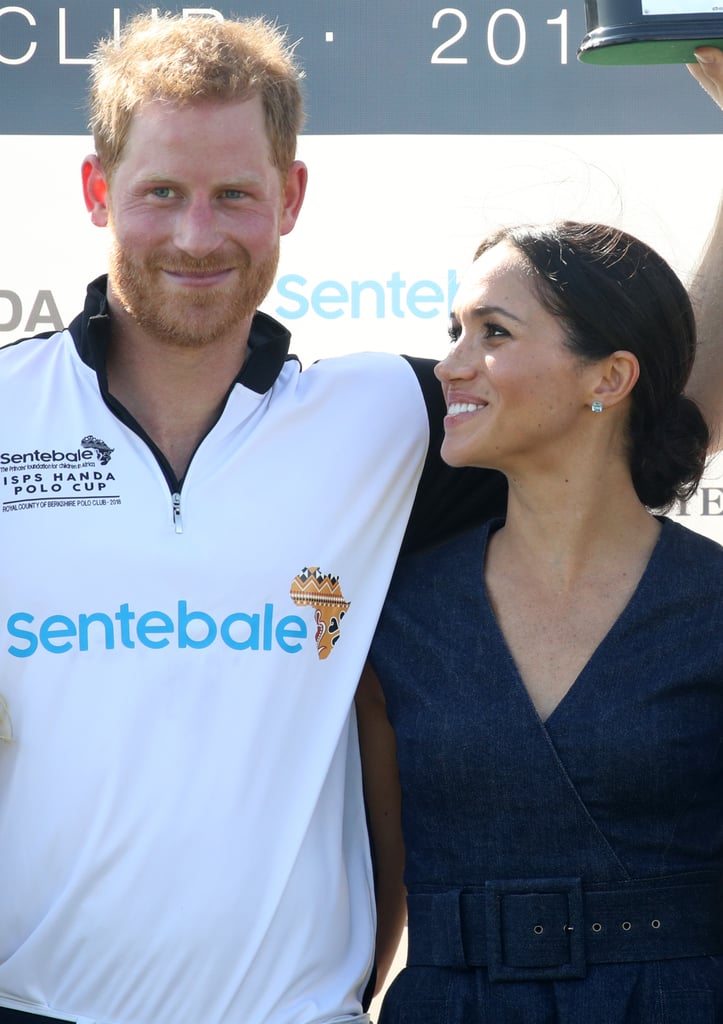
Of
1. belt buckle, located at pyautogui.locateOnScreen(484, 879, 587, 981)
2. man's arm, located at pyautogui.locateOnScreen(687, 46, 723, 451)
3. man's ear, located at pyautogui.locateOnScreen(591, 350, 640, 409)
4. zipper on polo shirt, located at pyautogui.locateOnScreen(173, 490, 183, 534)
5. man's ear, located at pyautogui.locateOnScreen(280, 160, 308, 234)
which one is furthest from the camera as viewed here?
man's arm, located at pyautogui.locateOnScreen(687, 46, 723, 451)

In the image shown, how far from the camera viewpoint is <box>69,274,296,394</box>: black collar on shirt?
2.05 meters

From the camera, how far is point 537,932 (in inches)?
71.4

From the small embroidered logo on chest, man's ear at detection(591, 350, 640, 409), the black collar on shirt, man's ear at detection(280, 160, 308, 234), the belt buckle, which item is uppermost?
man's ear at detection(280, 160, 308, 234)

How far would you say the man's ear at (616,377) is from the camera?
2031 mm

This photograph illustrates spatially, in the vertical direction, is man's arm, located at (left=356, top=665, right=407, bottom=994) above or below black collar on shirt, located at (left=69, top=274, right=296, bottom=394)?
below

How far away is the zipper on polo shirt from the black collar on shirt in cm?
21

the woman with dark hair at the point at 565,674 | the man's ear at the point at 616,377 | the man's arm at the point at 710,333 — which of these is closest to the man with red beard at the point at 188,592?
the woman with dark hair at the point at 565,674

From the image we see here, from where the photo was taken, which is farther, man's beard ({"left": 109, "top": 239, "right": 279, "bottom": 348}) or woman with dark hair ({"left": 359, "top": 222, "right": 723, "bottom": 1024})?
man's beard ({"left": 109, "top": 239, "right": 279, "bottom": 348})

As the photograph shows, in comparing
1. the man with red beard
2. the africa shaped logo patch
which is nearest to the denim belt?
the man with red beard

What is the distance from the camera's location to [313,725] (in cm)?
194

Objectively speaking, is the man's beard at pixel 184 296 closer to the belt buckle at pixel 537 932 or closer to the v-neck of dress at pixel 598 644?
the v-neck of dress at pixel 598 644

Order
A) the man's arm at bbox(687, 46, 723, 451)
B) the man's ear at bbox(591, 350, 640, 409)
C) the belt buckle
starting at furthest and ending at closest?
the man's arm at bbox(687, 46, 723, 451) → the man's ear at bbox(591, 350, 640, 409) → the belt buckle

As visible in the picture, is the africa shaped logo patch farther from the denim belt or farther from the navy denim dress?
the denim belt

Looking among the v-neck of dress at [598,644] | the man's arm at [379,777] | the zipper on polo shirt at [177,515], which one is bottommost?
the man's arm at [379,777]
